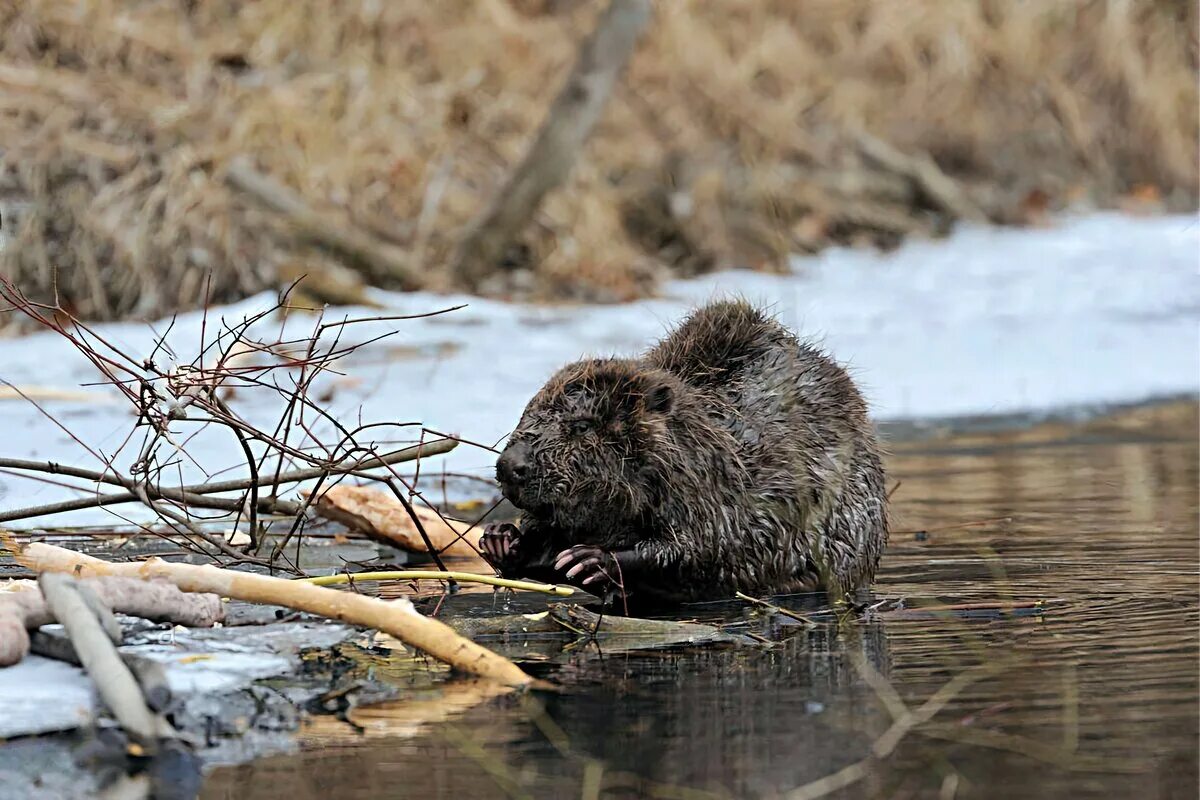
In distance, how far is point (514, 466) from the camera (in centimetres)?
398

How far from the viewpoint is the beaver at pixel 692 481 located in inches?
159

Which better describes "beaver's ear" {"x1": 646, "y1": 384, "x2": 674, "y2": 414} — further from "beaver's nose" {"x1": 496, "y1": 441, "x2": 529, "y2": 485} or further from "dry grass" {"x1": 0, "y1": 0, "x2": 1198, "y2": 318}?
"dry grass" {"x1": 0, "y1": 0, "x2": 1198, "y2": 318}

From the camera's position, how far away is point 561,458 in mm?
4023

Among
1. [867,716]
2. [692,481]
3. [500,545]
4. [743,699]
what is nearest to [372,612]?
[743,699]

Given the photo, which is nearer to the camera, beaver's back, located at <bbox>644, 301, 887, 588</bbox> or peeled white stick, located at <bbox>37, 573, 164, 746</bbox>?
peeled white stick, located at <bbox>37, 573, 164, 746</bbox>

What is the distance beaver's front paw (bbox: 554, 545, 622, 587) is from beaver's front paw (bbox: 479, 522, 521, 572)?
0.18m

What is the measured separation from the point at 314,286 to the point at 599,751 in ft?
22.7

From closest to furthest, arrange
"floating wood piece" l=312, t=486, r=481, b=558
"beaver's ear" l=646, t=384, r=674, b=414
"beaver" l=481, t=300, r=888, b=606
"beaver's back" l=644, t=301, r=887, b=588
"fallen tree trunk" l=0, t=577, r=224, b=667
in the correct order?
"fallen tree trunk" l=0, t=577, r=224, b=667 → "beaver" l=481, t=300, r=888, b=606 → "beaver's ear" l=646, t=384, r=674, b=414 → "beaver's back" l=644, t=301, r=887, b=588 → "floating wood piece" l=312, t=486, r=481, b=558

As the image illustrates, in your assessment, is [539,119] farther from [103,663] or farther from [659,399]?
[103,663]

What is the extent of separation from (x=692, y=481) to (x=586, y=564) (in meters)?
0.36

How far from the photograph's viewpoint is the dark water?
2.44 m

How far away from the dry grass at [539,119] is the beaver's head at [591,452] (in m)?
5.17

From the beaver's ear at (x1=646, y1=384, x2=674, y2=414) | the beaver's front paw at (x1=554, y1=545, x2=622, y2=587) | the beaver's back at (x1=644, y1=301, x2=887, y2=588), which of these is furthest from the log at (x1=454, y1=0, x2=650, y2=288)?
the beaver's front paw at (x1=554, y1=545, x2=622, y2=587)

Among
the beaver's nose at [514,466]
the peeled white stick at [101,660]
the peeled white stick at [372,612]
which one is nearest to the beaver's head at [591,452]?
the beaver's nose at [514,466]
